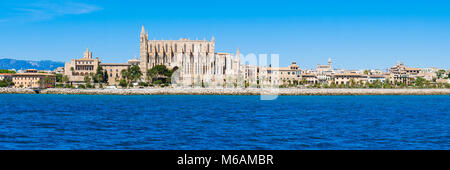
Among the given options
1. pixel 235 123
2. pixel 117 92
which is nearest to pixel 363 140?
pixel 235 123

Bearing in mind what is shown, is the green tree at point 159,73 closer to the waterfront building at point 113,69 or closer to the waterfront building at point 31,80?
the waterfront building at point 113,69

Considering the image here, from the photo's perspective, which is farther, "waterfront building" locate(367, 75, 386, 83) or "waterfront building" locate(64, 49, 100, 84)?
"waterfront building" locate(367, 75, 386, 83)

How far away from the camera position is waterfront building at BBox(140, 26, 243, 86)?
425 ft

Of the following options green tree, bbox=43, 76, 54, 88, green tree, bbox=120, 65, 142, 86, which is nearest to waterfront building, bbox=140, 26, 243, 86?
green tree, bbox=120, 65, 142, 86

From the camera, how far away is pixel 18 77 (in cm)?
12769

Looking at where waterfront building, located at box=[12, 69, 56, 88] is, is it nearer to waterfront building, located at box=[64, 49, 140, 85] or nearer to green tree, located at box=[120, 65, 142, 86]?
waterfront building, located at box=[64, 49, 140, 85]

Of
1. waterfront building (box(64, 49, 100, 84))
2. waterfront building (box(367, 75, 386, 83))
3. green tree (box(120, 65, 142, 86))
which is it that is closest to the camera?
green tree (box(120, 65, 142, 86))

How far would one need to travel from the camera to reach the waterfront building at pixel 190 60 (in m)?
130

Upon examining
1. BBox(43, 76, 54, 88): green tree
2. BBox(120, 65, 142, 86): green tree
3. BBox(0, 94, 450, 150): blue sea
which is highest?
BBox(120, 65, 142, 86): green tree
